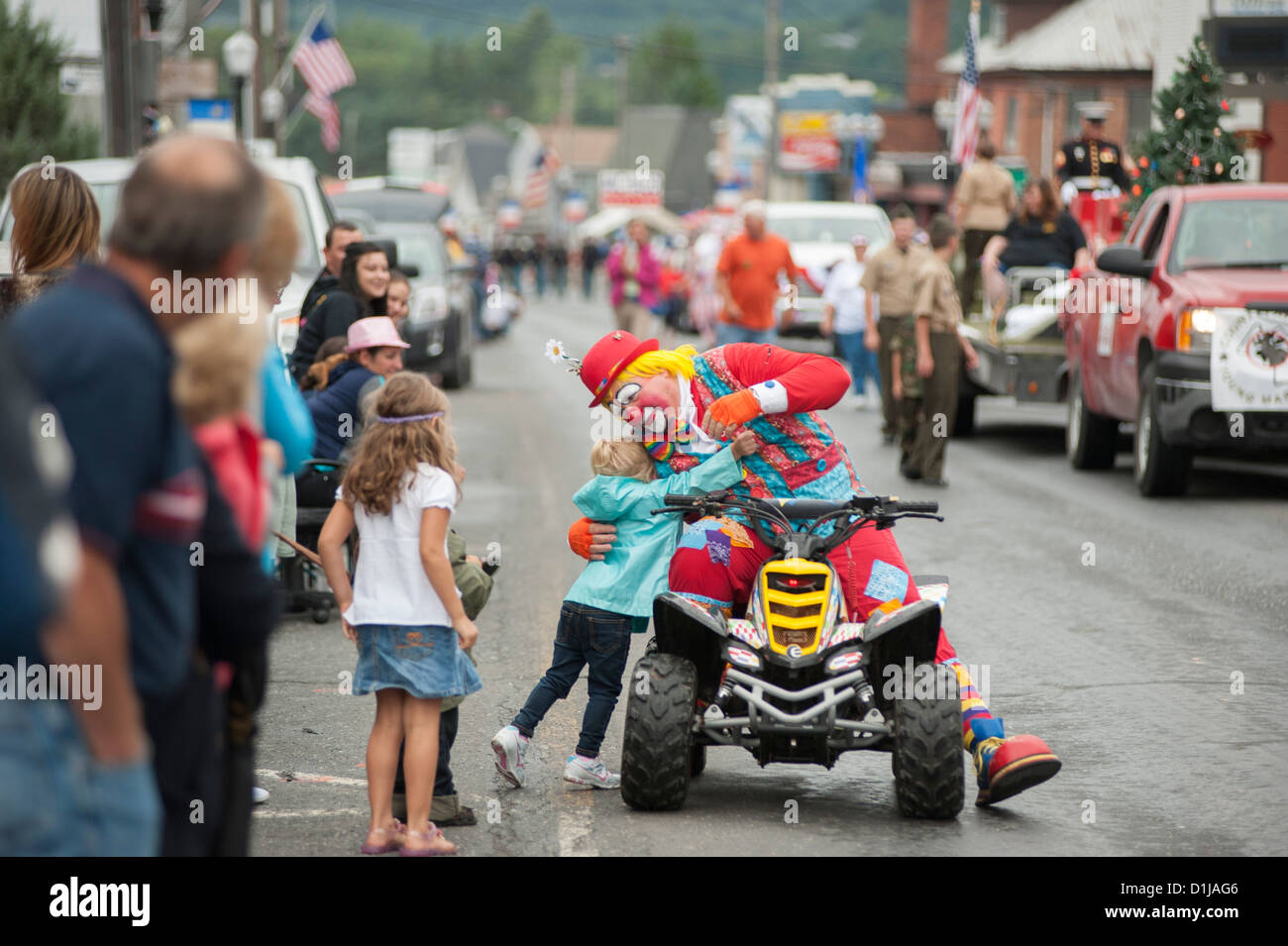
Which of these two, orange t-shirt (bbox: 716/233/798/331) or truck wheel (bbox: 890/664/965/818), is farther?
orange t-shirt (bbox: 716/233/798/331)

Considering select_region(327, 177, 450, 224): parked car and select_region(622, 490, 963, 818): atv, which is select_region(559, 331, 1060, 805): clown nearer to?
select_region(622, 490, 963, 818): atv

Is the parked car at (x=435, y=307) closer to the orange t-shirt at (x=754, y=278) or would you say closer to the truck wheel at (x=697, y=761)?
the orange t-shirt at (x=754, y=278)

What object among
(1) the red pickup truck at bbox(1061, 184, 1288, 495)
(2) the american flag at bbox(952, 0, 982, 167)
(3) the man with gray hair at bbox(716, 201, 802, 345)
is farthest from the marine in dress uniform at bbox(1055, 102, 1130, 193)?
(1) the red pickup truck at bbox(1061, 184, 1288, 495)

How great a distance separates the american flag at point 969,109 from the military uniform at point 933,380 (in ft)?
34.5

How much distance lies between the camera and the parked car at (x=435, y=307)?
67.7 feet

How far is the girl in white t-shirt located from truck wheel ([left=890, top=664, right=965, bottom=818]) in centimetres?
139

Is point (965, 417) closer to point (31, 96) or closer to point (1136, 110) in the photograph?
point (31, 96)

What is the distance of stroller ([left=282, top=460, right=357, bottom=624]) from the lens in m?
8.52

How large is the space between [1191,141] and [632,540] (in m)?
13.6

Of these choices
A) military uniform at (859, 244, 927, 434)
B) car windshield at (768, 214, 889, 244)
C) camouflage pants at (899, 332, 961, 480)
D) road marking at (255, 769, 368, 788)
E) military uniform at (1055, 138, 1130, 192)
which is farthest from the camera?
car windshield at (768, 214, 889, 244)

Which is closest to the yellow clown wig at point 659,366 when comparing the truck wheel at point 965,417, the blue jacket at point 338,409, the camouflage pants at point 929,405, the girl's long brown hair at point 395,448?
the girl's long brown hair at point 395,448

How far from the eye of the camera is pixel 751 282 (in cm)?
1758

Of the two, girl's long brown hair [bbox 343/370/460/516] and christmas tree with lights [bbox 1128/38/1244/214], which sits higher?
christmas tree with lights [bbox 1128/38/1244/214]

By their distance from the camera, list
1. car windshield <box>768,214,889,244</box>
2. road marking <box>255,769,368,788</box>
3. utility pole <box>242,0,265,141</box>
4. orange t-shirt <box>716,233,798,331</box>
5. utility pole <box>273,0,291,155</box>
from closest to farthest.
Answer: road marking <box>255,769,368,788</box>, orange t-shirt <box>716,233,798,331</box>, car windshield <box>768,214,889,244</box>, utility pole <box>242,0,265,141</box>, utility pole <box>273,0,291,155</box>
